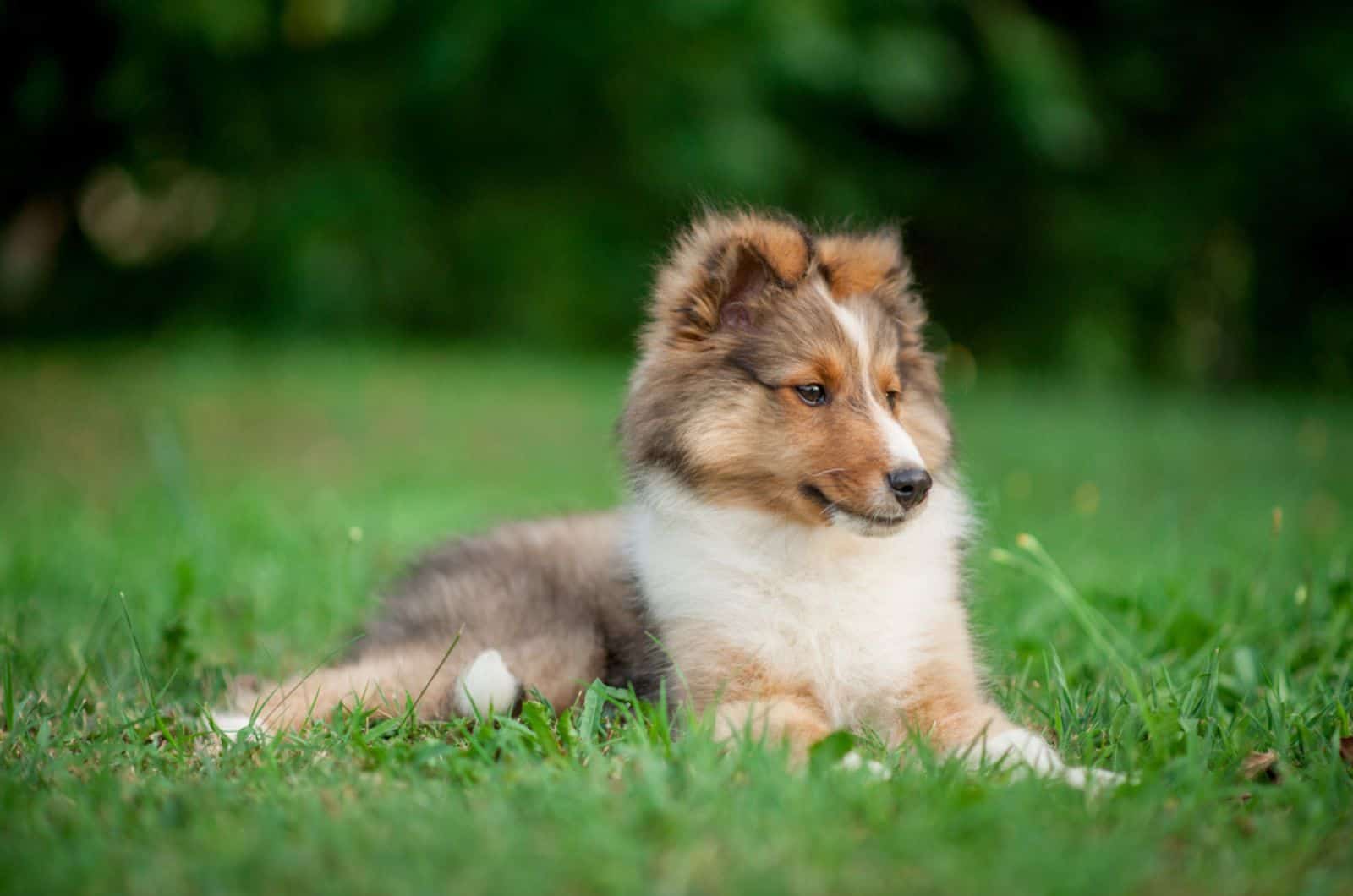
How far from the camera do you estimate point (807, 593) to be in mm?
3039

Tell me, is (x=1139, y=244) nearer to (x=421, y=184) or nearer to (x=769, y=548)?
(x=421, y=184)

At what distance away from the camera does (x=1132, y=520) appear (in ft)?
21.0

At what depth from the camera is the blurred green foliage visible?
40.7 feet

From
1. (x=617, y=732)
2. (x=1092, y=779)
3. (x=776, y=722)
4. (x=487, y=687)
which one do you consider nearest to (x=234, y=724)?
(x=487, y=687)

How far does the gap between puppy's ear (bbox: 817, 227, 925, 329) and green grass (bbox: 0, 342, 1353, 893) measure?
2.85ft

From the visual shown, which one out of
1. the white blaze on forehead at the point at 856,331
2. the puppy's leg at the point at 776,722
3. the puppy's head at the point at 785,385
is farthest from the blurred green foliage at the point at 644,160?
the puppy's leg at the point at 776,722

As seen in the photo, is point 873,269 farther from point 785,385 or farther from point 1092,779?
point 1092,779

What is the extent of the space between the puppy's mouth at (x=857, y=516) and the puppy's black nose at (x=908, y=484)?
0.14 ft

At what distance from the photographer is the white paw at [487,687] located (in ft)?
9.85

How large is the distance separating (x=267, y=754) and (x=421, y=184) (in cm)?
1172

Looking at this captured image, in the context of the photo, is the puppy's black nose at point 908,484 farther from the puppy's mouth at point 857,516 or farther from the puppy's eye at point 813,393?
the puppy's eye at point 813,393

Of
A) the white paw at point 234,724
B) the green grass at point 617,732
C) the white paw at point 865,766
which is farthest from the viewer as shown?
the white paw at point 234,724

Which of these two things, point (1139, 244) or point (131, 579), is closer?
point (131, 579)

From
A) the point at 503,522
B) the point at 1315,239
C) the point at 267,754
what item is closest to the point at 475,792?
the point at 267,754
